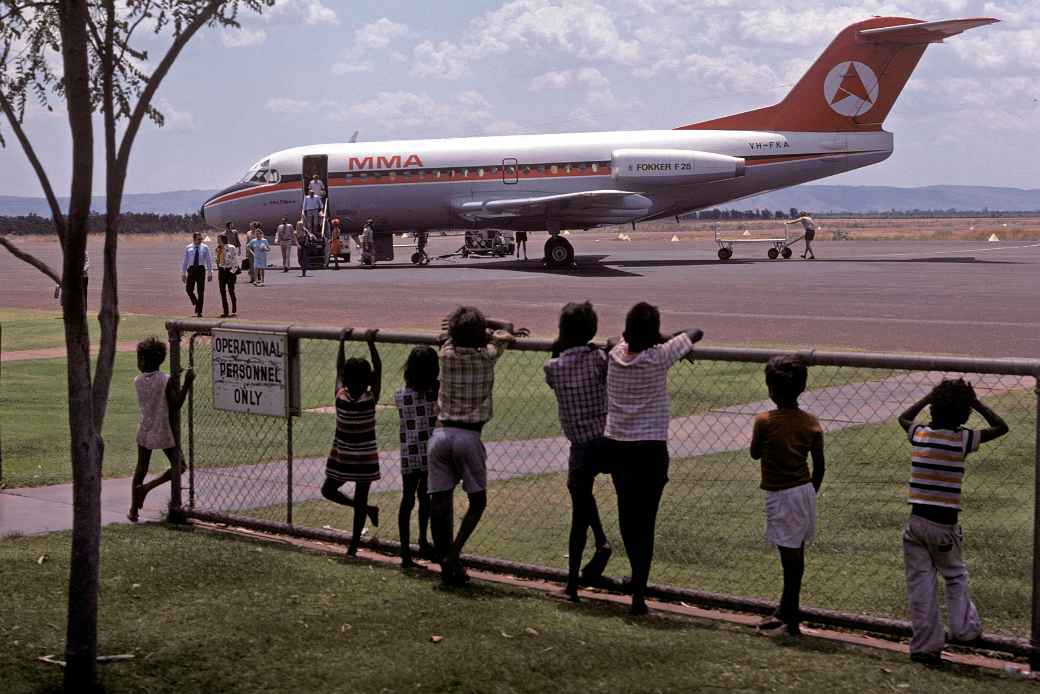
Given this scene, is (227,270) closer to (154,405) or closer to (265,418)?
(265,418)

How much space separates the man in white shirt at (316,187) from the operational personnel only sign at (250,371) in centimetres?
3432

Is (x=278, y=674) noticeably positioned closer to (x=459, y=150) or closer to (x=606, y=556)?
(x=606, y=556)

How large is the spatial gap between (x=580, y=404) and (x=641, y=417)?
403 mm

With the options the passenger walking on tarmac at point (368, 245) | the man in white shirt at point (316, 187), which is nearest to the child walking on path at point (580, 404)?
the man in white shirt at point (316, 187)

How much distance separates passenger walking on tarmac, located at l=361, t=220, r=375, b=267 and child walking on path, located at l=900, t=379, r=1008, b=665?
38560 millimetres

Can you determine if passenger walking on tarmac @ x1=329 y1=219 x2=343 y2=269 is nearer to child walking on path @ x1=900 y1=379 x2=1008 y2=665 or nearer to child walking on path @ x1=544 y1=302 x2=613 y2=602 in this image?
child walking on path @ x1=544 y1=302 x2=613 y2=602

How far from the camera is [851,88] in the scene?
4488 centimetres

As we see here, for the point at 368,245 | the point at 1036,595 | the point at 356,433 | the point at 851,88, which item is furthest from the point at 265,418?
the point at 851,88

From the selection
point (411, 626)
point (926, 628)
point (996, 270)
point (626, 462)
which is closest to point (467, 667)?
point (411, 626)

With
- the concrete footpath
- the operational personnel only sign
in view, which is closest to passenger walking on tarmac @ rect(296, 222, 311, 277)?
the concrete footpath

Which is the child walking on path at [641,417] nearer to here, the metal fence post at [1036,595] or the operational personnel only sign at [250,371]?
the metal fence post at [1036,595]

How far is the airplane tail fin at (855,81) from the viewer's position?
146ft

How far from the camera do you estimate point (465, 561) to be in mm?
7867

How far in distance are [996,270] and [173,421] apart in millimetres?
35359
